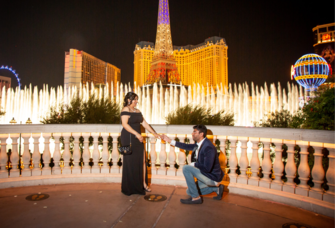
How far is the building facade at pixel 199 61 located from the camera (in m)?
117

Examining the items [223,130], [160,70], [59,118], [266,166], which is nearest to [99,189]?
[223,130]

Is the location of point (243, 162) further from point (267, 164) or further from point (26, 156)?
point (26, 156)

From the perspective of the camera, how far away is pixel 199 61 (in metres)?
125

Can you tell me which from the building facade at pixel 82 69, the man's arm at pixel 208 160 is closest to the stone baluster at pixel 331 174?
the man's arm at pixel 208 160

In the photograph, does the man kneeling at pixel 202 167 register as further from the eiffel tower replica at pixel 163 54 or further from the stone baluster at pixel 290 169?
the eiffel tower replica at pixel 163 54

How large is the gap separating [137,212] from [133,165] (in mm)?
1008

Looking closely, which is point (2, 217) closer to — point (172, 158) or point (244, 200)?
point (172, 158)

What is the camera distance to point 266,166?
4480 millimetres

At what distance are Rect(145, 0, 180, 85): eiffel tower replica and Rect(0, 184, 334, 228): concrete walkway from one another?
6659cm

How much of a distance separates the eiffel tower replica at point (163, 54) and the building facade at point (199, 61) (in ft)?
162

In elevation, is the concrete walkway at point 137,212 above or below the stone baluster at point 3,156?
below

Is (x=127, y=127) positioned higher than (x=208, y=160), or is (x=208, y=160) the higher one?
(x=127, y=127)

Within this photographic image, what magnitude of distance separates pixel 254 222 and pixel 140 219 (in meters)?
1.69

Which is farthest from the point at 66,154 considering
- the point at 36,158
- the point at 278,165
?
the point at 278,165
